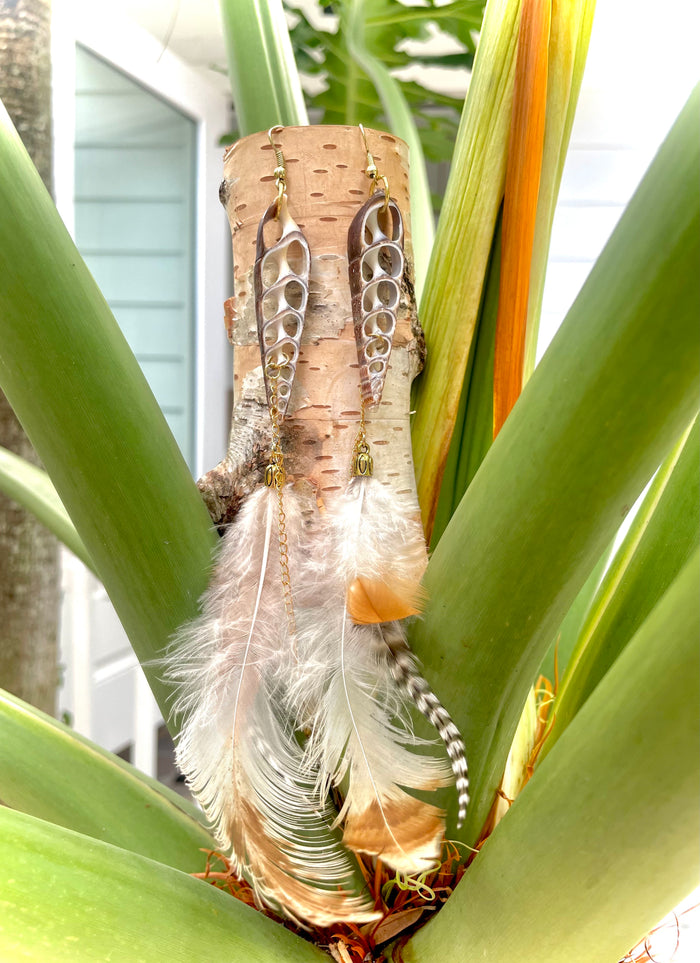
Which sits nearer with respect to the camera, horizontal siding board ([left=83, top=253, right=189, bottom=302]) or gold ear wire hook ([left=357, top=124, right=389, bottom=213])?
gold ear wire hook ([left=357, top=124, right=389, bottom=213])

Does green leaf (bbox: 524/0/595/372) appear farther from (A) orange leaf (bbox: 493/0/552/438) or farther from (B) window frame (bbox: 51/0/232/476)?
(B) window frame (bbox: 51/0/232/476)

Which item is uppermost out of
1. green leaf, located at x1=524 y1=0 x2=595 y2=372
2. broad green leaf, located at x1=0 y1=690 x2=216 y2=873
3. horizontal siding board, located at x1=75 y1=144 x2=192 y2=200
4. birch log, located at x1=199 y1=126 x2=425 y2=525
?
horizontal siding board, located at x1=75 y1=144 x2=192 y2=200

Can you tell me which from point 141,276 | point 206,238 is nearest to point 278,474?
point 141,276

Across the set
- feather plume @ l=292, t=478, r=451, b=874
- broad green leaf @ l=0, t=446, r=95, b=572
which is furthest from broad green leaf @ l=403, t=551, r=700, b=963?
broad green leaf @ l=0, t=446, r=95, b=572

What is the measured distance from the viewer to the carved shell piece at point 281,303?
345 mm

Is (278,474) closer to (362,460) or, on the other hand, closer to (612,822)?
(362,460)

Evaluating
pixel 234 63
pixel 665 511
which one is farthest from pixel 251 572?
pixel 234 63

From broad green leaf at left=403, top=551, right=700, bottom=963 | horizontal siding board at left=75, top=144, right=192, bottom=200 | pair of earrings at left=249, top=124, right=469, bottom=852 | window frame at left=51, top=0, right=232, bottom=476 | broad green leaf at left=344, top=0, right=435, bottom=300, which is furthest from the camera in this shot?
window frame at left=51, top=0, right=232, bottom=476

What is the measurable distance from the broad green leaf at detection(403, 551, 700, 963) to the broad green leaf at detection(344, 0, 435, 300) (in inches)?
14.4

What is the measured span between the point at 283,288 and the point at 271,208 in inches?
1.5

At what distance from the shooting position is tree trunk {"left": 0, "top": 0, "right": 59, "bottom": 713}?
505mm

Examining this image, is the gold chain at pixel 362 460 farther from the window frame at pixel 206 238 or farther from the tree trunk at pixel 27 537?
the window frame at pixel 206 238

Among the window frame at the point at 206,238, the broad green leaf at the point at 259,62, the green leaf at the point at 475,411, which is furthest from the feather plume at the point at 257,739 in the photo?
the window frame at the point at 206,238

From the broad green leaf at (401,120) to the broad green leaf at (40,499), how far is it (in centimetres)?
28
